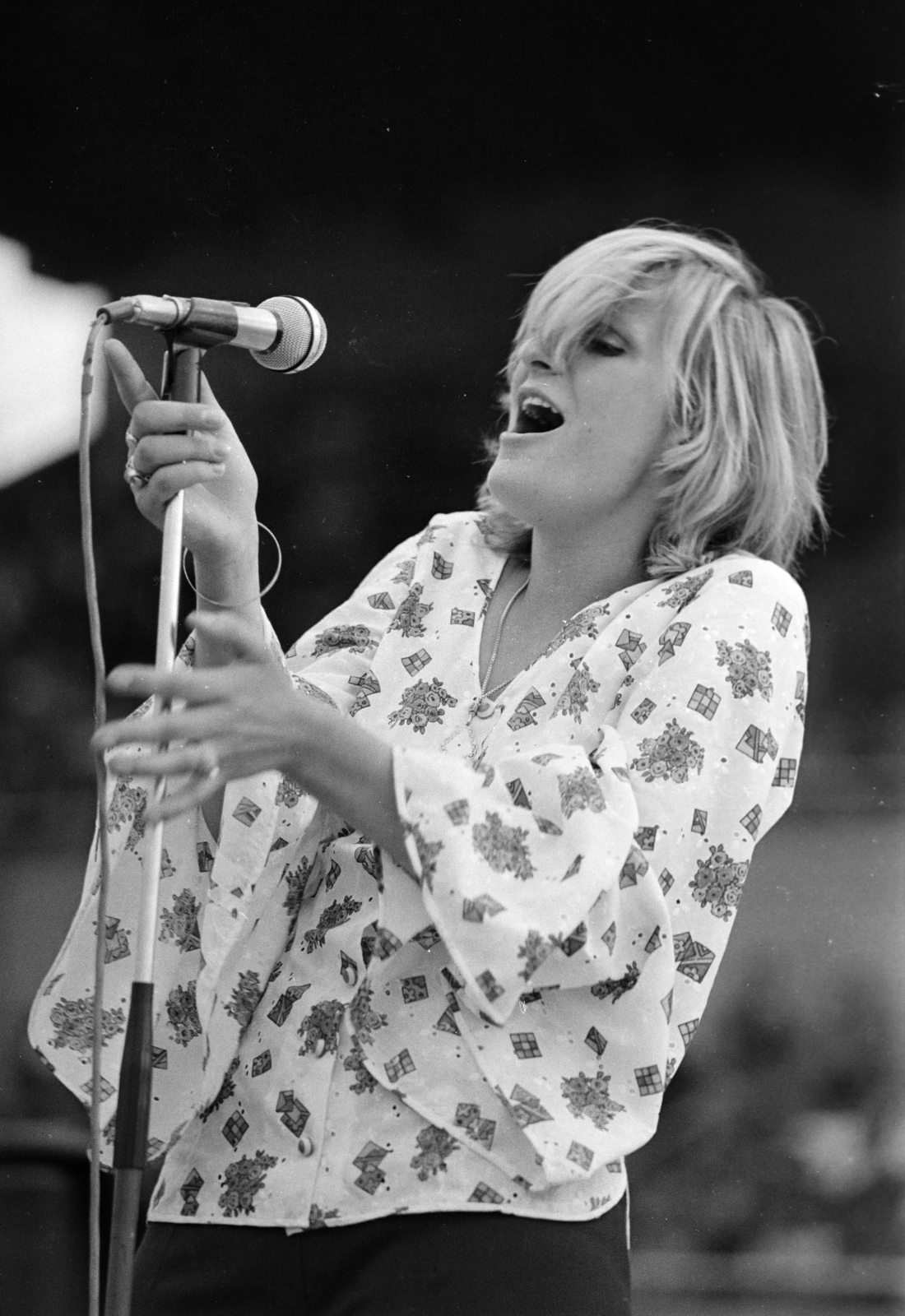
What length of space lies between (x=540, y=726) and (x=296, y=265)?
2.90ft

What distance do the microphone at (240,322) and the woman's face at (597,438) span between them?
327mm

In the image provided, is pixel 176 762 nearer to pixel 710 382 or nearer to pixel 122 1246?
pixel 122 1246

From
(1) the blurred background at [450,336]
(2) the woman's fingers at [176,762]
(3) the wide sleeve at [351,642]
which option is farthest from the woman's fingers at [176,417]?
(1) the blurred background at [450,336]

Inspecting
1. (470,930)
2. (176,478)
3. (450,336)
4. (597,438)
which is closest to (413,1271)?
(470,930)

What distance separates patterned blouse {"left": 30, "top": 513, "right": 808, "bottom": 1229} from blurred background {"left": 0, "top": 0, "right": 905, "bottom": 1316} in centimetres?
69

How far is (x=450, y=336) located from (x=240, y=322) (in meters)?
0.98

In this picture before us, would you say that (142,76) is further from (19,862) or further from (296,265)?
(19,862)

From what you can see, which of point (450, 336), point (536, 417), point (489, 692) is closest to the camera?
point (489, 692)

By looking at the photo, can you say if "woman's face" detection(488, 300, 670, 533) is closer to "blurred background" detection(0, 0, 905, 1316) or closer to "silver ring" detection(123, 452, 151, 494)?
"silver ring" detection(123, 452, 151, 494)

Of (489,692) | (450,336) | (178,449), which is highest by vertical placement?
(450,336)

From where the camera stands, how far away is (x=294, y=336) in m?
1.05

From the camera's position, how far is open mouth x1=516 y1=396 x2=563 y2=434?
1400 millimetres

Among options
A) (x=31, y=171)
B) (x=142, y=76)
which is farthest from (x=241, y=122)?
(x=31, y=171)

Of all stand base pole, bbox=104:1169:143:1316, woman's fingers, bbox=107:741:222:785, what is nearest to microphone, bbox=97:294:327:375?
woman's fingers, bbox=107:741:222:785
